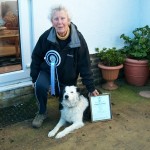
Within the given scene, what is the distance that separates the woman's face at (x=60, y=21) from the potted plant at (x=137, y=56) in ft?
5.77

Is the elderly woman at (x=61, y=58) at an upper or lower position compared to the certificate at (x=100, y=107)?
upper

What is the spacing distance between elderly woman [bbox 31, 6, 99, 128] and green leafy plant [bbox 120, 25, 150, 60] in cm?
145

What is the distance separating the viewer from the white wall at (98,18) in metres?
3.99

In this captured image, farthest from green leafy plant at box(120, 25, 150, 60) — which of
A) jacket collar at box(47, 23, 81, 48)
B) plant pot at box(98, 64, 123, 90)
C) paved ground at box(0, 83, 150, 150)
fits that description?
jacket collar at box(47, 23, 81, 48)

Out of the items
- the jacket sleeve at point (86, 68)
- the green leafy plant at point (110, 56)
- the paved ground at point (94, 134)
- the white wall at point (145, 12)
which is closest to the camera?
the paved ground at point (94, 134)

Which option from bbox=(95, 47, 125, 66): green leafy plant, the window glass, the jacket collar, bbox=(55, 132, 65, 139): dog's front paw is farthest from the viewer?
bbox=(95, 47, 125, 66): green leafy plant

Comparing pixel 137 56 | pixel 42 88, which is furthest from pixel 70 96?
pixel 137 56

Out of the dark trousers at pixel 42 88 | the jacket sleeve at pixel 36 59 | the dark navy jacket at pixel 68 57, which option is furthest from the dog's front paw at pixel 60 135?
the jacket sleeve at pixel 36 59

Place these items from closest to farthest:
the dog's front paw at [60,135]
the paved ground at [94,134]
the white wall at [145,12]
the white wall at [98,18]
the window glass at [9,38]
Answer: the paved ground at [94,134] < the dog's front paw at [60,135] < the window glass at [9,38] < the white wall at [98,18] < the white wall at [145,12]

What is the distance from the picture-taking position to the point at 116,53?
4641 millimetres

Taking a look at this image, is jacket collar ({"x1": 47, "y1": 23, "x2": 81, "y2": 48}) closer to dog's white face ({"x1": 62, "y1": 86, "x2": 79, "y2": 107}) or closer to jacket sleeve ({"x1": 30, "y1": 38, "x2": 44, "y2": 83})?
jacket sleeve ({"x1": 30, "y1": 38, "x2": 44, "y2": 83})

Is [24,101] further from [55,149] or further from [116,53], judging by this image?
[116,53]

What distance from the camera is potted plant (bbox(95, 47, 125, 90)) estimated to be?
4.58 metres

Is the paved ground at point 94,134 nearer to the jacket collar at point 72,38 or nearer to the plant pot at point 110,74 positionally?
the plant pot at point 110,74
